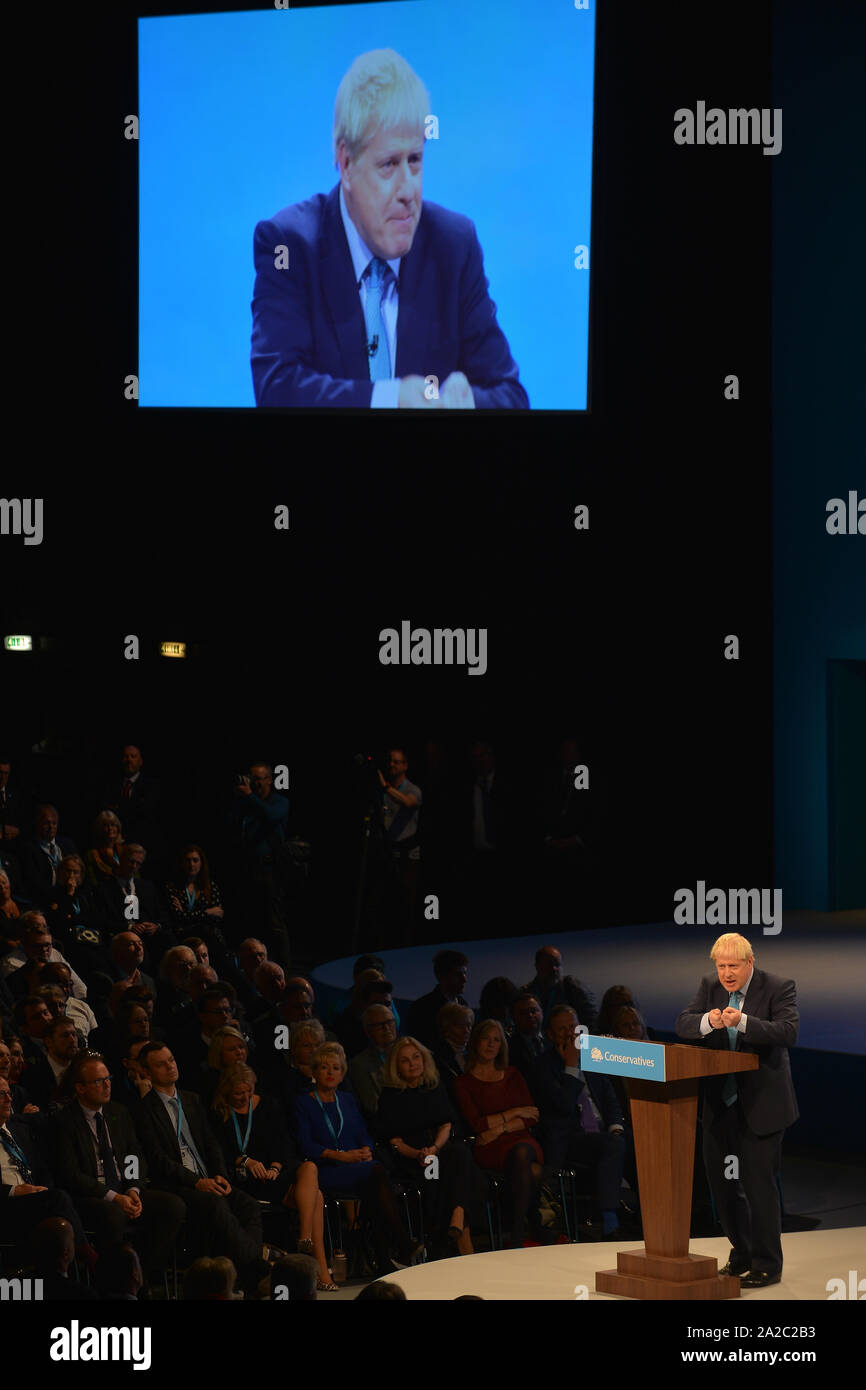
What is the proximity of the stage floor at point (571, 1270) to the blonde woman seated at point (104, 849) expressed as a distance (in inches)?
136

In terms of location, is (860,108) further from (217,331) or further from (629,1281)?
(629,1281)

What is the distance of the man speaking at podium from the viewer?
5.50 meters

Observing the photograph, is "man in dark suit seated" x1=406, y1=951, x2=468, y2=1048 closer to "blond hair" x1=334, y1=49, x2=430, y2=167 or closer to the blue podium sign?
the blue podium sign

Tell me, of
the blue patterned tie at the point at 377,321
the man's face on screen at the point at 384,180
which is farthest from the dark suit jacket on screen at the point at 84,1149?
the man's face on screen at the point at 384,180

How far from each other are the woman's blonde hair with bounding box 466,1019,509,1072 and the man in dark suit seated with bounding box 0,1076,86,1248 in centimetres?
159

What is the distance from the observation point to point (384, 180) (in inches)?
419

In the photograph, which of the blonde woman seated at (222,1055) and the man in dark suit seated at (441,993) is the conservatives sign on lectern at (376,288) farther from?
the blonde woman seated at (222,1055)

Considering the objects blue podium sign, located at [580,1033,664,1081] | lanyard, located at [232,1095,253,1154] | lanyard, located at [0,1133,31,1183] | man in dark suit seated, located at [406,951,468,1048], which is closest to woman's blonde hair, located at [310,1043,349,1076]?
lanyard, located at [232,1095,253,1154]

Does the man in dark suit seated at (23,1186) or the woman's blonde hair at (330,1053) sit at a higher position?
the woman's blonde hair at (330,1053)

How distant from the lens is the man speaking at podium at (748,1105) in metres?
5.50

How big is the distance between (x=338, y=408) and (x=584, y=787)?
8.47ft

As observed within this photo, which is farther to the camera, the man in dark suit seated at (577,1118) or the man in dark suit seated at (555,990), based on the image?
the man in dark suit seated at (555,990)

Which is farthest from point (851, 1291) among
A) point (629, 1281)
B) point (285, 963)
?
point (285, 963)

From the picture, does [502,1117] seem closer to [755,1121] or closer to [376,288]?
[755,1121]
